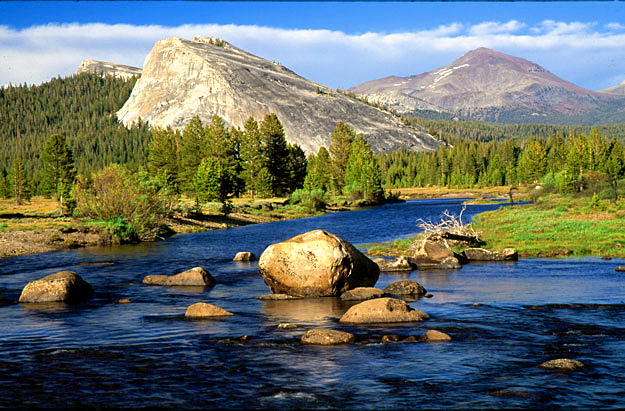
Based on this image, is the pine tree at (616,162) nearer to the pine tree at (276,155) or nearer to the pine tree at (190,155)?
the pine tree at (276,155)

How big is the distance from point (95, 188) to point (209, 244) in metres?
14.8

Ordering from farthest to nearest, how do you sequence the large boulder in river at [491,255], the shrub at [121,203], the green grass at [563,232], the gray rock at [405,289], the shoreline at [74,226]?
the shrub at [121,203], the shoreline at [74,226], the green grass at [563,232], the large boulder in river at [491,255], the gray rock at [405,289]

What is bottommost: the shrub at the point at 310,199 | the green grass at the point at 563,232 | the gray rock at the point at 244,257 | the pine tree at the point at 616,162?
the gray rock at the point at 244,257

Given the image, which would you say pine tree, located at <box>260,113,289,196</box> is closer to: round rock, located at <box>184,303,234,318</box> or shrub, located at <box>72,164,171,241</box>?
shrub, located at <box>72,164,171,241</box>

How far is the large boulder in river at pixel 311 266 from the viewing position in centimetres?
2598

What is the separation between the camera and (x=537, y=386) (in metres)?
13.8

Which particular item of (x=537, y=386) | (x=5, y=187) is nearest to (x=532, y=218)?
(x=537, y=386)

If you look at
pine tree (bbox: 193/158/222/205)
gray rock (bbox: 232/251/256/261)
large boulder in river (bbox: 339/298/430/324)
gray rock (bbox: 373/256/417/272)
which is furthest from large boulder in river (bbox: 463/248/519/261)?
pine tree (bbox: 193/158/222/205)

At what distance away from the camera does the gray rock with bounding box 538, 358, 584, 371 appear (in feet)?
49.3

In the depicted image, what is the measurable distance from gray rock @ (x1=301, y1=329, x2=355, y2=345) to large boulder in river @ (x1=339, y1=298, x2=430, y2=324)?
268 centimetres

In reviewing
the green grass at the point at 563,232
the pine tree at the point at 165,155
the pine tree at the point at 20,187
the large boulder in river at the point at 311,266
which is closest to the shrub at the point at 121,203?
the green grass at the point at 563,232

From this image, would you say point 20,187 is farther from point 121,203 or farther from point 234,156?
point 121,203

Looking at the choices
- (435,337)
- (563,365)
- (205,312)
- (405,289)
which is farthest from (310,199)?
(563,365)

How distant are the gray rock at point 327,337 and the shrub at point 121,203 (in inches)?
1707
